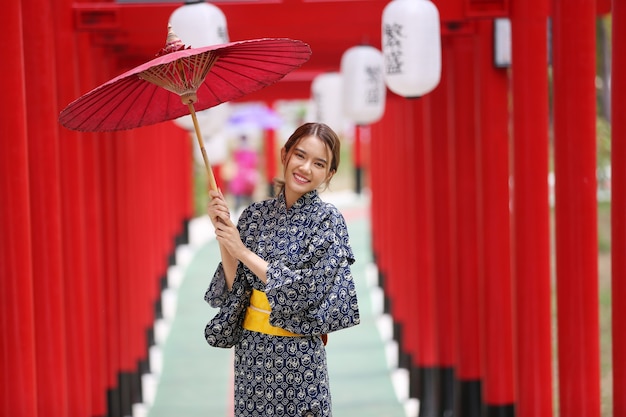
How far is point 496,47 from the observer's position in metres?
6.86

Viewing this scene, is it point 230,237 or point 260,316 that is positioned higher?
point 230,237

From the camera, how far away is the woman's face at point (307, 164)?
158 inches

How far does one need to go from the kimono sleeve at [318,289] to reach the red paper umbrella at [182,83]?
1.37 feet

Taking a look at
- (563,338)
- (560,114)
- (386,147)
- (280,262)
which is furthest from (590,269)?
(386,147)

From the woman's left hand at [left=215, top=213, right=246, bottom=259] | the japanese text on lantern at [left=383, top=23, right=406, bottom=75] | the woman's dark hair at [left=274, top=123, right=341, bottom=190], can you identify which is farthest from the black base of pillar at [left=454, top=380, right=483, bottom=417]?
the woman's left hand at [left=215, top=213, right=246, bottom=259]

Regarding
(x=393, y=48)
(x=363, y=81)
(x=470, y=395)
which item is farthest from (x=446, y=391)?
(x=393, y=48)

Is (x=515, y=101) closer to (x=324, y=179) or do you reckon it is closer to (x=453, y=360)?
(x=324, y=179)

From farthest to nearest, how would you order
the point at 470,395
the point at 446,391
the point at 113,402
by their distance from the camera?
the point at 446,391 < the point at 113,402 < the point at 470,395

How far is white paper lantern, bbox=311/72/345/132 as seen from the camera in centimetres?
1152

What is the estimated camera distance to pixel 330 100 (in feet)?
38.1

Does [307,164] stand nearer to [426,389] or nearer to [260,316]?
[260,316]

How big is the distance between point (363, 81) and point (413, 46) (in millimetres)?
2261

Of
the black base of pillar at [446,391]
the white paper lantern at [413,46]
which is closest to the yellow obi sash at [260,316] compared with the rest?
the white paper lantern at [413,46]

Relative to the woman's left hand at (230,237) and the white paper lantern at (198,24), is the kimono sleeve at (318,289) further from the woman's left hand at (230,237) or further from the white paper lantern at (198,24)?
the white paper lantern at (198,24)
